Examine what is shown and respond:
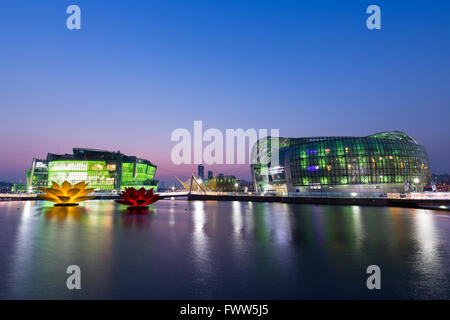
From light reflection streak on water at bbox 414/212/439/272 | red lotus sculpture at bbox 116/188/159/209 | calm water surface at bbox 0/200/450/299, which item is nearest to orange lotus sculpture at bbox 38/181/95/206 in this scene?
red lotus sculpture at bbox 116/188/159/209

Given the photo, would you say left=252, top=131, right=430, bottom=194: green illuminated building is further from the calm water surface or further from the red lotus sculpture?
the calm water surface

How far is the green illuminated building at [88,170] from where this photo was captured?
137000 mm

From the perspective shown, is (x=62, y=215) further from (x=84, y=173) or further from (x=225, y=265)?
(x=84, y=173)

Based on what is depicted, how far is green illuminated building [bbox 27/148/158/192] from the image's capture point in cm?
13700

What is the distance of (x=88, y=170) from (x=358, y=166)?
4953 inches

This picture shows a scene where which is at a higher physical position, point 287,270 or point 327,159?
point 327,159

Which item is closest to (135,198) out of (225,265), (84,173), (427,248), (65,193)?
(65,193)

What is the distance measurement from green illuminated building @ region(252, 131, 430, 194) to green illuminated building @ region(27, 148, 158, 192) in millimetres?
89708

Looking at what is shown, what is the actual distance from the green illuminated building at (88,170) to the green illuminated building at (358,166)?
8971 centimetres
